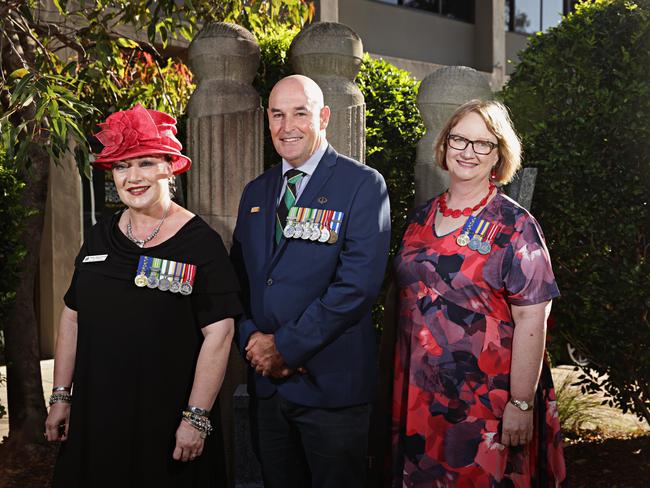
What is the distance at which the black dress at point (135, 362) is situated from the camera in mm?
2527

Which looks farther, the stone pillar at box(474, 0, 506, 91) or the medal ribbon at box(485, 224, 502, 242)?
the stone pillar at box(474, 0, 506, 91)

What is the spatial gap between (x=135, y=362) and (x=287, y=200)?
0.85m

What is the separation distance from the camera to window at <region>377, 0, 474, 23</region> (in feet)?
44.2

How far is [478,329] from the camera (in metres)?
2.69

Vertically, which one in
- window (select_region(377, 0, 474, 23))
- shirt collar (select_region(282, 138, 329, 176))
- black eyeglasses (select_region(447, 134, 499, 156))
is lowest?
shirt collar (select_region(282, 138, 329, 176))

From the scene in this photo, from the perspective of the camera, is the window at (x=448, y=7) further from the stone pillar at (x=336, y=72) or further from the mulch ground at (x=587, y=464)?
the stone pillar at (x=336, y=72)

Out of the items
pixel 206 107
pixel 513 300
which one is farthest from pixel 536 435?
pixel 206 107

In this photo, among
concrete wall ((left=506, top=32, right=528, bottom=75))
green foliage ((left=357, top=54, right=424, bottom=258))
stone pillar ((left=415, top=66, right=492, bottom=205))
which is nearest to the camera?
stone pillar ((left=415, top=66, right=492, bottom=205))

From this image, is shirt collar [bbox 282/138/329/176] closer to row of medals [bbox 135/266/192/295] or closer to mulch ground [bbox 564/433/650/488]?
row of medals [bbox 135/266/192/295]

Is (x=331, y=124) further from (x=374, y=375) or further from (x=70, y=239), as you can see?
(x=70, y=239)

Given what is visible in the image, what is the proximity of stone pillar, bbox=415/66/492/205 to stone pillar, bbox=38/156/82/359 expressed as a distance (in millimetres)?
6232

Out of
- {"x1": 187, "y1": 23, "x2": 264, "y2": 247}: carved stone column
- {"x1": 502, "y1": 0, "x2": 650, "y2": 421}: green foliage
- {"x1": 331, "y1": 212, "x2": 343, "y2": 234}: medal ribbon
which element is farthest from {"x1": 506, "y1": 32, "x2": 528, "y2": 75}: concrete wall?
{"x1": 331, "y1": 212, "x2": 343, "y2": 234}: medal ribbon

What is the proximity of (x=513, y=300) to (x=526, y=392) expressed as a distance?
13.6 inches

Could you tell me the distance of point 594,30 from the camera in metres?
4.22
